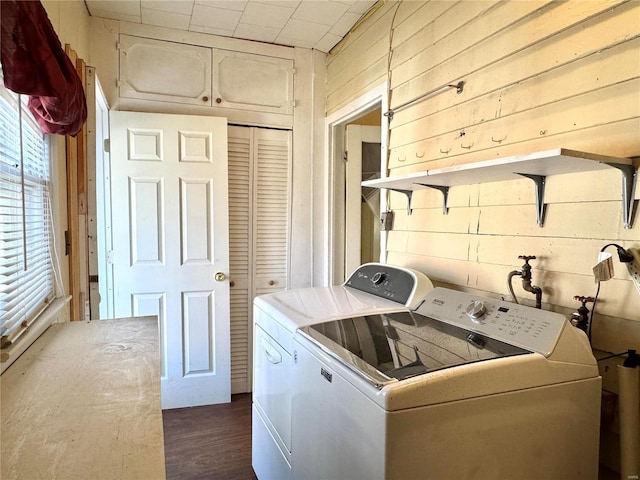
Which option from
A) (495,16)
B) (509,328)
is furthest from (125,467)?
(495,16)

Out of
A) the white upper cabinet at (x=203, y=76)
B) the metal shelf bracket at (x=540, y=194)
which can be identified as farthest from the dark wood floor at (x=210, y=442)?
the white upper cabinet at (x=203, y=76)

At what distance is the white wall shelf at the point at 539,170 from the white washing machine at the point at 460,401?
385 millimetres

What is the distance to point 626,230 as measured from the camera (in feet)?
3.61

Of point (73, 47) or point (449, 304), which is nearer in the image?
point (449, 304)

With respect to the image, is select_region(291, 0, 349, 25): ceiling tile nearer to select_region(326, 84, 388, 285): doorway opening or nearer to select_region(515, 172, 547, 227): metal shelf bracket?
select_region(326, 84, 388, 285): doorway opening

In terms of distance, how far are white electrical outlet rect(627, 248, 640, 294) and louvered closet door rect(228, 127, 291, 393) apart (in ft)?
7.28

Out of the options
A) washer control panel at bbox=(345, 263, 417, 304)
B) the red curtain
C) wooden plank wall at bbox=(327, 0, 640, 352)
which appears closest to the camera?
the red curtain

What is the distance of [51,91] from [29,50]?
0.12m

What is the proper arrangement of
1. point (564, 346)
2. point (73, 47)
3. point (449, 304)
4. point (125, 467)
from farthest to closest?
point (73, 47) < point (449, 304) < point (564, 346) < point (125, 467)

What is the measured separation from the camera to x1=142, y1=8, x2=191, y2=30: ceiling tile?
245 centimetres

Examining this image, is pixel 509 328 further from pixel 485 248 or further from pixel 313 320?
pixel 313 320

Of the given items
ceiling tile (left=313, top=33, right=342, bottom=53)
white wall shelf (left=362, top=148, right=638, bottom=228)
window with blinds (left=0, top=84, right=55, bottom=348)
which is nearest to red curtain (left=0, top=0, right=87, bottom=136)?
window with blinds (left=0, top=84, right=55, bottom=348)

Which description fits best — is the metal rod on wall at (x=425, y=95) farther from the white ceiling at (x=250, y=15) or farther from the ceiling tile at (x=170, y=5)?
the ceiling tile at (x=170, y=5)

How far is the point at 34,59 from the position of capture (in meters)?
0.96
